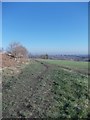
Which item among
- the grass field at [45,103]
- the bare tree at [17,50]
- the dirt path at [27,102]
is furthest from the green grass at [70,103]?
the bare tree at [17,50]

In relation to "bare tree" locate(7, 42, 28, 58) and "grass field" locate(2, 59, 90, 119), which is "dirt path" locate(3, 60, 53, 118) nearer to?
"grass field" locate(2, 59, 90, 119)

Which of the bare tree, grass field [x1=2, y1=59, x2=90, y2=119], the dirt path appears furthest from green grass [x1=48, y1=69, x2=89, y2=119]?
the bare tree

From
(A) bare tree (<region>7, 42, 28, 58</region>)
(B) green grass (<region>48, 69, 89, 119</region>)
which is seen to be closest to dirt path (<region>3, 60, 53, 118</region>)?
(B) green grass (<region>48, 69, 89, 119</region>)

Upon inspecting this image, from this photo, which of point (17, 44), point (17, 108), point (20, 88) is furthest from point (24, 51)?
point (17, 108)

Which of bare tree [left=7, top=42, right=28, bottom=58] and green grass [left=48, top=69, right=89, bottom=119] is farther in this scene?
bare tree [left=7, top=42, right=28, bottom=58]

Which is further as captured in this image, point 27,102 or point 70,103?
point 27,102

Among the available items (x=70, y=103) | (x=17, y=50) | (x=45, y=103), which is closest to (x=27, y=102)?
(x=45, y=103)

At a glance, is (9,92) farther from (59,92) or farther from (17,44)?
(17,44)

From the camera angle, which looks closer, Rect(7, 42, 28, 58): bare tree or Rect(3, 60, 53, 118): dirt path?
Rect(3, 60, 53, 118): dirt path

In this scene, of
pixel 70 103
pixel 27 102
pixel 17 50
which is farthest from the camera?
pixel 17 50

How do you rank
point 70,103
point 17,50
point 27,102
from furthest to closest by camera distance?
point 17,50, point 27,102, point 70,103

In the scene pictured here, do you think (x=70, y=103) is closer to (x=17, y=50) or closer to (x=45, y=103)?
(x=45, y=103)

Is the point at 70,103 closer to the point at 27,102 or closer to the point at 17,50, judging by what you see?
the point at 27,102

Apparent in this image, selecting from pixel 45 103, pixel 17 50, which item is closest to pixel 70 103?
pixel 45 103
